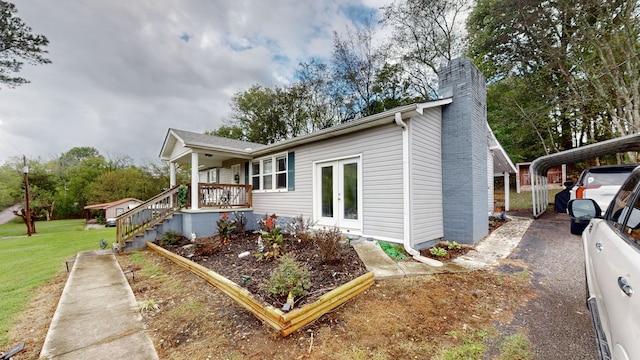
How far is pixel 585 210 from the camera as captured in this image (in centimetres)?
238

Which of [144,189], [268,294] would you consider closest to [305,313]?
[268,294]

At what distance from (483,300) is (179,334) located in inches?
160

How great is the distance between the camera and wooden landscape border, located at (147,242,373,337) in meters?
2.62

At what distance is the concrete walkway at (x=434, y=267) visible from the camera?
425 cm

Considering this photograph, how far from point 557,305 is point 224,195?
9.54 metres

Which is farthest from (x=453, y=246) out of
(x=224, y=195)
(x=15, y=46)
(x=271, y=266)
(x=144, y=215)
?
(x=15, y=46)

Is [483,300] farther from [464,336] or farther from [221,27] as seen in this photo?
[221,27]

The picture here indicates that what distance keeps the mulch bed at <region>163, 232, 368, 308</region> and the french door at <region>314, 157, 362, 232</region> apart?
984 mm

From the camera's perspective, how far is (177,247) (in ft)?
23.5

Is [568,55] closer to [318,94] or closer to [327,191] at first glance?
[327,191]

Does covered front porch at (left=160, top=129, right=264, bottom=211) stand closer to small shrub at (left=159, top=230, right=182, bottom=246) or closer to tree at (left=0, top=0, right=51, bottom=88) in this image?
small shrub at (left=159, top=230, right=182, bottom=246)

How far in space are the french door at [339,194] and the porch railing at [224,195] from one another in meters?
3.95

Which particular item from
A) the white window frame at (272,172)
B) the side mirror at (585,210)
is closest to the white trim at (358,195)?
the white window frame at (272,172)

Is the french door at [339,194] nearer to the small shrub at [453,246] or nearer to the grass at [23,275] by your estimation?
the small shrub at [453,246]
